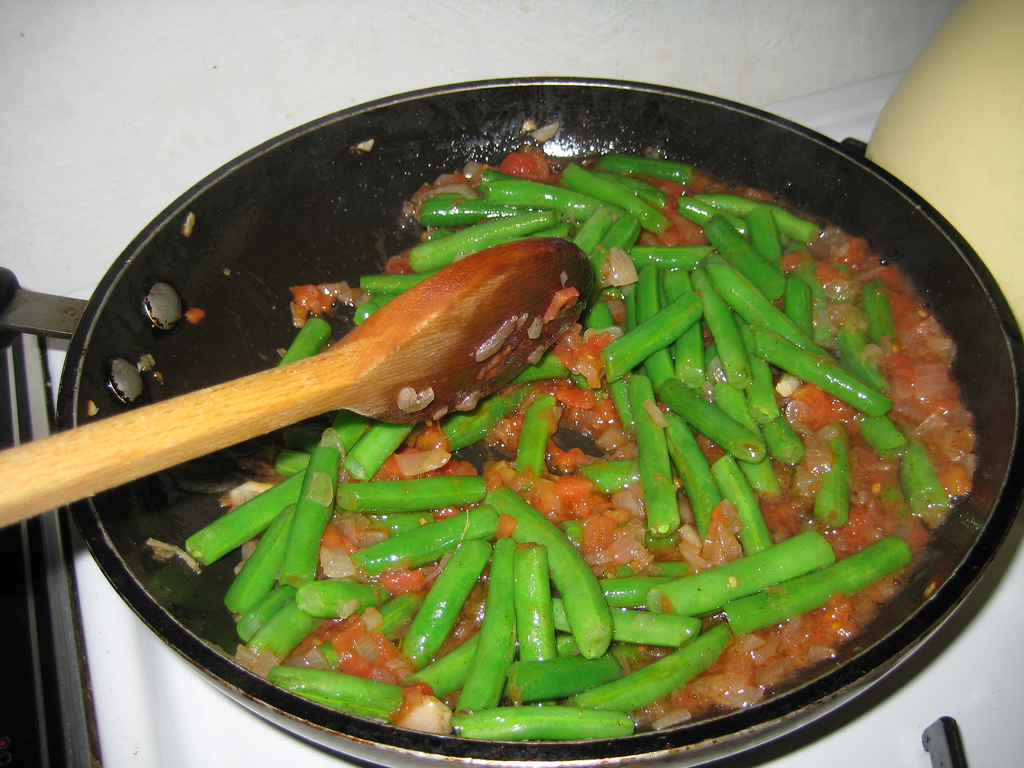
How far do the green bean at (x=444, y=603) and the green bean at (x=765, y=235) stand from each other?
221 centimetres

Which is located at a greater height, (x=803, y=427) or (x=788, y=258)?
(x=788, y=258)

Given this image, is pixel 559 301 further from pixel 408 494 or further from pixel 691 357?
pixel 408 494

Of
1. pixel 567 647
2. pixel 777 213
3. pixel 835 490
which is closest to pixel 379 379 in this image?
pixel 567 647

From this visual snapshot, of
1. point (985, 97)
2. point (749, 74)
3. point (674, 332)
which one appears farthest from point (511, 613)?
point (749, 74)

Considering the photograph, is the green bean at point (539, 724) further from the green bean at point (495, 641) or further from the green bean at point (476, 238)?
the green bean at point (476, 238)

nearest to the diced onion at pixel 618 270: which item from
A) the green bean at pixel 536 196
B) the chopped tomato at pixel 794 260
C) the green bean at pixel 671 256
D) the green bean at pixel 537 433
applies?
the green bean at pixel 671 256

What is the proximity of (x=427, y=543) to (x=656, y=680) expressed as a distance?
107 centimetres

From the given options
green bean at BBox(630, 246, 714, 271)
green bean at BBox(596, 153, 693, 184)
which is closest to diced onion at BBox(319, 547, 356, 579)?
green bean at BBox(630, 246, 714, 271)

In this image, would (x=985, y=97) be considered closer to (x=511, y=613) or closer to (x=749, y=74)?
(x=749, y=74)

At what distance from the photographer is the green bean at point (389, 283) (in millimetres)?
3758

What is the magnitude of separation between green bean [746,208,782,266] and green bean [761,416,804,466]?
1008mm

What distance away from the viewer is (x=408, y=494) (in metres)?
3.07

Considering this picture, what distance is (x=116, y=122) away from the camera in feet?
13.4

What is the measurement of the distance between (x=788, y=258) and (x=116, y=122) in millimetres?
3961
